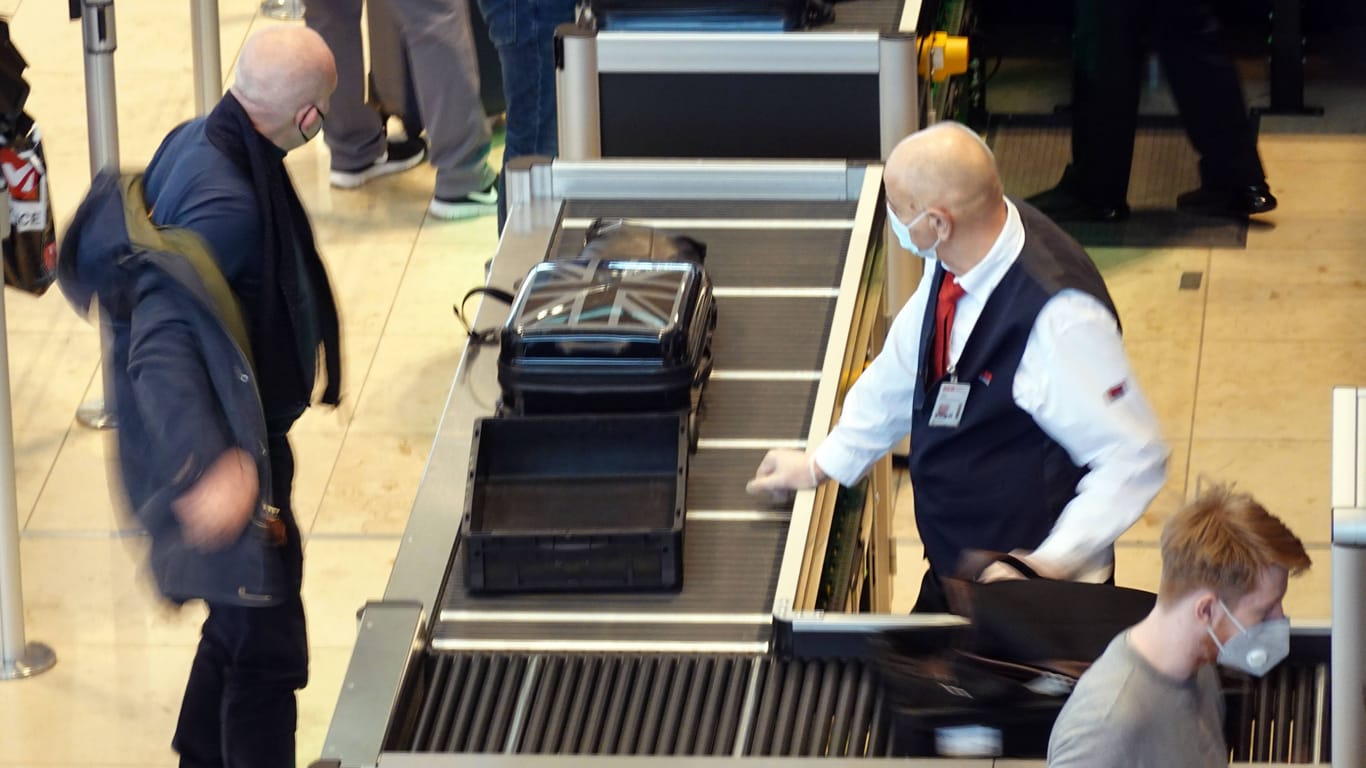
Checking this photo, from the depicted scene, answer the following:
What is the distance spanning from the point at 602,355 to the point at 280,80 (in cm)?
89

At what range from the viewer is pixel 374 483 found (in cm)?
612

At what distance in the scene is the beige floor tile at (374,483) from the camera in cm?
593

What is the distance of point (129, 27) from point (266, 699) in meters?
5.83

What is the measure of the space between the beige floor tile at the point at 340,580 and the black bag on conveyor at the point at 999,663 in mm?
2543

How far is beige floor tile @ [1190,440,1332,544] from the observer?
5883 millimetres

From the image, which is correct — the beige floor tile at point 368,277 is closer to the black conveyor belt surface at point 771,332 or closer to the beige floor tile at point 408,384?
the beige floor tile at point 408,384

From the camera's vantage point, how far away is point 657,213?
476 cm

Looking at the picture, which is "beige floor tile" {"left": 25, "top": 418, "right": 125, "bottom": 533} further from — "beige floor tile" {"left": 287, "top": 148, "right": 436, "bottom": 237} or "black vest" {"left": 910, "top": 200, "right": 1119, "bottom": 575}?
"black vest" {"left": 910, "top": 200, "right": 1119, "bottom": 575}

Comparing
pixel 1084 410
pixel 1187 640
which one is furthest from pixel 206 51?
pixel 1187 640

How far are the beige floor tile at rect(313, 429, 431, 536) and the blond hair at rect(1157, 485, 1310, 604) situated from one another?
3614 mm

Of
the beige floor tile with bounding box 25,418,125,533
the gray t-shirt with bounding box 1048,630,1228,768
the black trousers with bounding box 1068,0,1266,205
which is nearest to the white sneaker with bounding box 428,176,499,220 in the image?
the beige floor tile with bounding box 25,418,125,533

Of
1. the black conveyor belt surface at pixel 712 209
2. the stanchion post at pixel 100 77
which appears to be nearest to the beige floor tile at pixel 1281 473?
the black conveyor belt surface at pixel 712 209

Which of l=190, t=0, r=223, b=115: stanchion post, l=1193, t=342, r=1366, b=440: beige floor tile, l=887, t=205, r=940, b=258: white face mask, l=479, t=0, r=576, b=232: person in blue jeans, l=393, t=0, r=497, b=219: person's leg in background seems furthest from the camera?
l=393, t=0, r=497, b=219: person's leg in background

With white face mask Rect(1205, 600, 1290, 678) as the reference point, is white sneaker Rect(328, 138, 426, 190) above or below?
below
